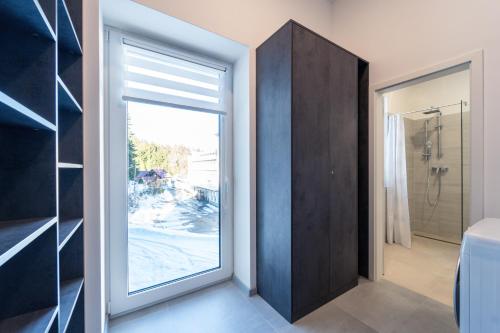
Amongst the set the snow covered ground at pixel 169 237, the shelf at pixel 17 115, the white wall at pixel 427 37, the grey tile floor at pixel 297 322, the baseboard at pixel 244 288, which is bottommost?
the grey tile floor at pixel 297 322

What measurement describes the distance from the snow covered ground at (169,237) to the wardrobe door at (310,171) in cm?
92

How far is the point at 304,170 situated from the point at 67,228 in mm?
1467

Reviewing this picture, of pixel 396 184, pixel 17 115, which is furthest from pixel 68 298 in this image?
pixel 396 184

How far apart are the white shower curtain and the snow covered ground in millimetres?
2679

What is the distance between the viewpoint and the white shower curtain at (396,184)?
312cm

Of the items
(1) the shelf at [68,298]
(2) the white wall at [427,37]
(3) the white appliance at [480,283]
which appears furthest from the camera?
(2) the white wall at [427,37]

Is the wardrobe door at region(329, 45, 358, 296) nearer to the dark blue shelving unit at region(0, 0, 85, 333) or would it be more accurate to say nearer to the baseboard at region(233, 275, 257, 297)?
the baseboard at region(233, 275, 257, 297)

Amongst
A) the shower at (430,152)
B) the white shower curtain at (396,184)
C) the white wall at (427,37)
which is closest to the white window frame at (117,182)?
the white wall at (427,37)

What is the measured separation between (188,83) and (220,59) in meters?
0.45

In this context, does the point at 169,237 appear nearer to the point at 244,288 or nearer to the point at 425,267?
the point at 244,288

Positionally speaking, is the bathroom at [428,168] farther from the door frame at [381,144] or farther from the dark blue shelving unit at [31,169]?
the dark blue shelving unit at [31,169]

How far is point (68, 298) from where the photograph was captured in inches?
38.5

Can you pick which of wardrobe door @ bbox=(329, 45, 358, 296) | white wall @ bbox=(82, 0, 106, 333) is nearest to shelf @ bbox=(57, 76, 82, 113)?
white wall @ bbox=(82, 0, 106, 333)

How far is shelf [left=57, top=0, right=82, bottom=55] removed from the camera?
92cm
